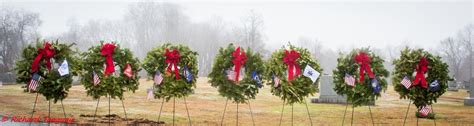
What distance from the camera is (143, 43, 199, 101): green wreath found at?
13.0 metres

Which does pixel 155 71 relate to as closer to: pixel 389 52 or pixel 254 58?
pixel 254 58

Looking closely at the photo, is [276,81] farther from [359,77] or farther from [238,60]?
[359,77]

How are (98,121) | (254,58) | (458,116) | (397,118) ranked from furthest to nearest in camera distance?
(458,116) → (397,118) → (98,121) → (254,58)

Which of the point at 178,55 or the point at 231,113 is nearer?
the point at 178,55

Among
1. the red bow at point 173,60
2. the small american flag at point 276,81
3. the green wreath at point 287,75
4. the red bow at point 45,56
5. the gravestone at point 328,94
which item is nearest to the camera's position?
the red bow at point 45,56

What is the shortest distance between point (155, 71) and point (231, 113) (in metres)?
8.37

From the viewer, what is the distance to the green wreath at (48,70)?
1245cm

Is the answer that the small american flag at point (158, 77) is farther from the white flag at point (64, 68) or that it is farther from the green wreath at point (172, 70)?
the white flag at point (64, 68)

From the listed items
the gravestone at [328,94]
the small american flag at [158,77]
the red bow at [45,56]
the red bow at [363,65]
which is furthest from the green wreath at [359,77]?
the gravestone at [328,94]

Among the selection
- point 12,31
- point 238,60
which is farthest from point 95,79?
point 12,31

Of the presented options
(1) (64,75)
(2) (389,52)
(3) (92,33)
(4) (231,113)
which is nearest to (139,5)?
(3) (92,33)

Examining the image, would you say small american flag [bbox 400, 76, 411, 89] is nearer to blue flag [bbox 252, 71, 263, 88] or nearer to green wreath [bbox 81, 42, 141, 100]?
blue flag [bbox 252, 71, 263, 88]

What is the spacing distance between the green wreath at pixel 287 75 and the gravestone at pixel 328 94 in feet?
43.8

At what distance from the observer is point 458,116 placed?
2162 cm
